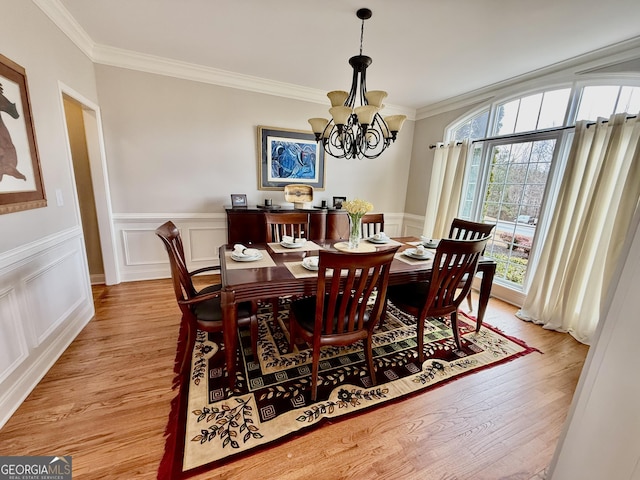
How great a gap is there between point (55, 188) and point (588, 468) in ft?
11.2

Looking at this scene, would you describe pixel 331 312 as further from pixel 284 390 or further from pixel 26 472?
pixel 26 472

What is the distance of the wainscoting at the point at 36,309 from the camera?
1.45 meters

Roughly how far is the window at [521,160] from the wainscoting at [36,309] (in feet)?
14.3

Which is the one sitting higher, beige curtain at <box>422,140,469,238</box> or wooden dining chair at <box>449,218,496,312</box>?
beige curtain at <box>422,140,469,238</box>

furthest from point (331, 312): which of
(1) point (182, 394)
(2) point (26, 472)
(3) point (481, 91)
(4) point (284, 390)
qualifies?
(3) point (481, 91)

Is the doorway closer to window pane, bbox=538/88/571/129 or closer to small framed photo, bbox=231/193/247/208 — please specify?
small framed photo, bbox=231/193/247/208

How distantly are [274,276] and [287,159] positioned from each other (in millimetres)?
2411

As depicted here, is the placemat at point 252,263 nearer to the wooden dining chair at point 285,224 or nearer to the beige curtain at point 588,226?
the wooden dining chair at point 285,224

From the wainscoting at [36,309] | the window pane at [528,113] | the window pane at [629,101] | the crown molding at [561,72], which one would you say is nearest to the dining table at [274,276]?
the wainscoting at [36,309]

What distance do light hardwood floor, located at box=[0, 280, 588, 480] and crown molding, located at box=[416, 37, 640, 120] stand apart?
254 centimetres

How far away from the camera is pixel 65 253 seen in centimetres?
A: 209

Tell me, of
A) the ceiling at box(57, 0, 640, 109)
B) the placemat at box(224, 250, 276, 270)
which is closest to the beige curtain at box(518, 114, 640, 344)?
the ceiling at box(57, 0, 640, 109)

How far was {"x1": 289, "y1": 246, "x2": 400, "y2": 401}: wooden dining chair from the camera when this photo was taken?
53.0 inches

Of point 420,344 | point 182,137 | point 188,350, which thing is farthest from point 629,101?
point 182,137
